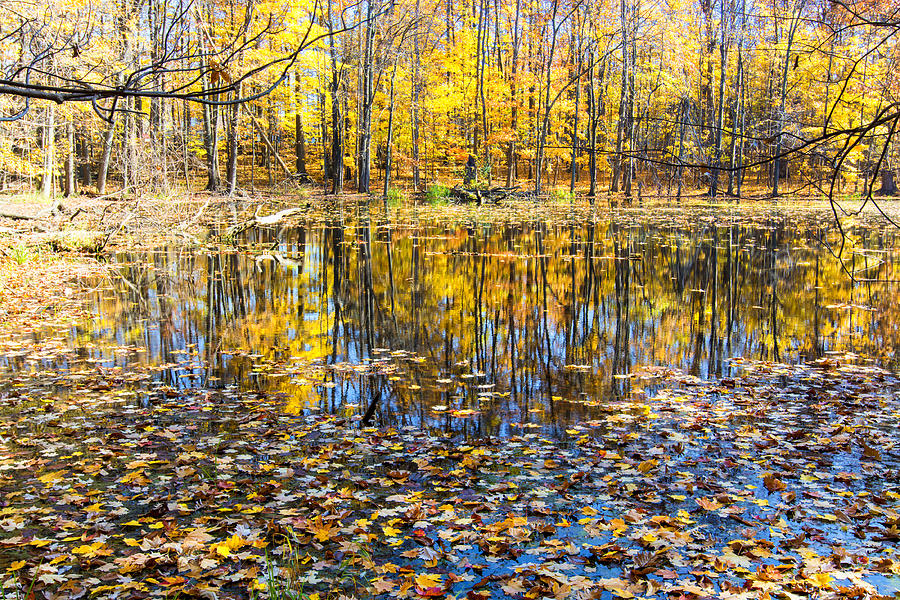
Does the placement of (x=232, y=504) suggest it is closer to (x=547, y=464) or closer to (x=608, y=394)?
(x=547, y=464)

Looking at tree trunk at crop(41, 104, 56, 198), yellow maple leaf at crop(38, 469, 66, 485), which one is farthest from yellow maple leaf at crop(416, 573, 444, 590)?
tree trunk at crop(41, 104, 56, 198)

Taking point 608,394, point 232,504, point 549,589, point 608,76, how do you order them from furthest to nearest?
point 608,76, point 608,394, point 232,504, point 549,589

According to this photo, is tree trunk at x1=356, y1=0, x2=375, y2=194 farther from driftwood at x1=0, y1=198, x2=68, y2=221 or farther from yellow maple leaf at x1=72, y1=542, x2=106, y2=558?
yellow maple leaf at x1=72, y1=542, x2=106, y2=558

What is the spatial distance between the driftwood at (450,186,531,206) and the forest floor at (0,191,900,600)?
29.1m

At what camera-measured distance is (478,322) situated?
32.0 feet

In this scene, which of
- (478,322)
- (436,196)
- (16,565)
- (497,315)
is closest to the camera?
(16,565)

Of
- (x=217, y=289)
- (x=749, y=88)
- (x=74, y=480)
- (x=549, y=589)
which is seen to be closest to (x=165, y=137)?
(x=217, y=289)

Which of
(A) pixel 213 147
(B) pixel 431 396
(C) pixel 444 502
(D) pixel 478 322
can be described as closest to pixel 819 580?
(C) pixel 444 502

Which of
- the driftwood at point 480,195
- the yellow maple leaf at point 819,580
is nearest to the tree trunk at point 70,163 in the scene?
the driftwood at point 480,195

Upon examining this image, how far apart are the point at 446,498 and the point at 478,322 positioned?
547cm

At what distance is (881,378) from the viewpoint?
7.04 metres

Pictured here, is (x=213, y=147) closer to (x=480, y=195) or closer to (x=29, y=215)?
(x=480, y=195)

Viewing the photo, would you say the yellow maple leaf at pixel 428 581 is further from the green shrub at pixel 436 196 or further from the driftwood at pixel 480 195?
the driftwood at pixel 480 195

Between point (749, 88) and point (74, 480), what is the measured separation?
5109cm
